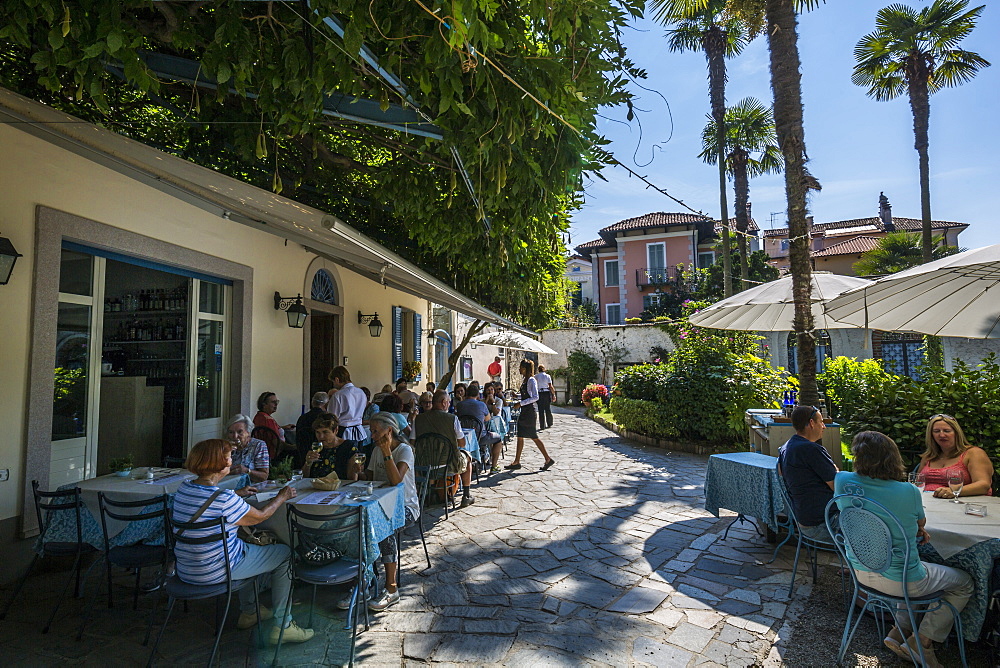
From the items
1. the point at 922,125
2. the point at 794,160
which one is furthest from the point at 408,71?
the point at 922,125

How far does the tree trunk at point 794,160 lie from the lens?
5.69 metres

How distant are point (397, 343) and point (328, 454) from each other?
7057mm

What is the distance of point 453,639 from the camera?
10.0ft

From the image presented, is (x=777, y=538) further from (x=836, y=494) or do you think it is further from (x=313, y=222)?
(x=313, y=222)

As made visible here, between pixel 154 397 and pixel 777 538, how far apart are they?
6.75 m

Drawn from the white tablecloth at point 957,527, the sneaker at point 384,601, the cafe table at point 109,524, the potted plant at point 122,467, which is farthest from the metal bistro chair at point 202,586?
the white tablecloth at point 957,527

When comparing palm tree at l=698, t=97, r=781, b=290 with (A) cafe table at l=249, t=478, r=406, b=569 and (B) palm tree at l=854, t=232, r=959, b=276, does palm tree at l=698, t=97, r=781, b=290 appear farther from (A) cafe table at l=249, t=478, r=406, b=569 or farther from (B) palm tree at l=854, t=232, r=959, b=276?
(A) cafe table at l=249, t=478, r=406, b=569

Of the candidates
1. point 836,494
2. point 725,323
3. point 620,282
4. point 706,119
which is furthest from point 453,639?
point 620,282

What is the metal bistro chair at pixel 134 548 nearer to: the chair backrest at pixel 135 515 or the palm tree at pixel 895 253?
the chair backrest at pixel 135 515

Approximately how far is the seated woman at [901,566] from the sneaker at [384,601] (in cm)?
289

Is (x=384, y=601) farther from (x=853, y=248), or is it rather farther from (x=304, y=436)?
(x=853, y=248)

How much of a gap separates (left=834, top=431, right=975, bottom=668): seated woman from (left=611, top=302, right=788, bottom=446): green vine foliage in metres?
6.05

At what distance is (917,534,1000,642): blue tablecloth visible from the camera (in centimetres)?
275

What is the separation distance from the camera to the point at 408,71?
278cm
